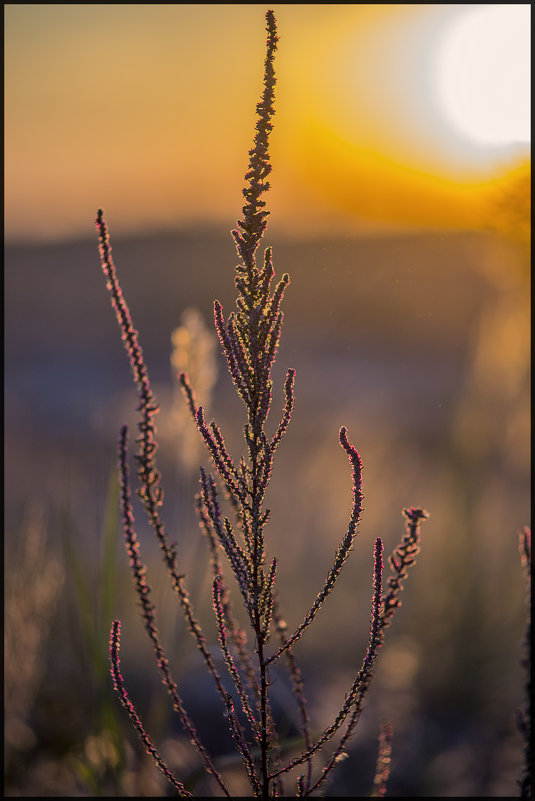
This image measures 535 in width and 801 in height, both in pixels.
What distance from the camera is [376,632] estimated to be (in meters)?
1.14

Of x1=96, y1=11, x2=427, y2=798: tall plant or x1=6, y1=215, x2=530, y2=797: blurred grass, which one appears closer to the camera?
x1=96, y1=11, x2=427, y2=798: tall plant

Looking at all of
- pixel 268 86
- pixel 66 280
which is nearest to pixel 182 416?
pixel 268 86

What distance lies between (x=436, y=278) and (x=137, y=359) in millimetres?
3111

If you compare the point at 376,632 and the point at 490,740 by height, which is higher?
the point at 376,632

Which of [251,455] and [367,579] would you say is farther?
[367,579]

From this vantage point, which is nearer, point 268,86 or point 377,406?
point 268,86

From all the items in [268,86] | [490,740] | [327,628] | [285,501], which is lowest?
[490,740]

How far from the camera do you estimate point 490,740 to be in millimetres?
3498

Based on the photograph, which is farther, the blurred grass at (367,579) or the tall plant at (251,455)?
the blurred grass at (367,579)

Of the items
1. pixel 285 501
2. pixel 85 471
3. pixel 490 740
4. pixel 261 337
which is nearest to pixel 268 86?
pixel 261 337

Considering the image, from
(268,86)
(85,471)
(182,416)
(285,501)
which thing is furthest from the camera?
(85,471)

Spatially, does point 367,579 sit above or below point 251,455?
below

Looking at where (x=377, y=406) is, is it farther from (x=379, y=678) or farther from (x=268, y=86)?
(x=268, y=86)

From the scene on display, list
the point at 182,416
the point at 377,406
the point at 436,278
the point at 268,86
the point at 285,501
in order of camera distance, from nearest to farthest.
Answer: the point at 268,86, the point at 182,416, the point at 436,278, the point at 285,501, the point at 377,406
